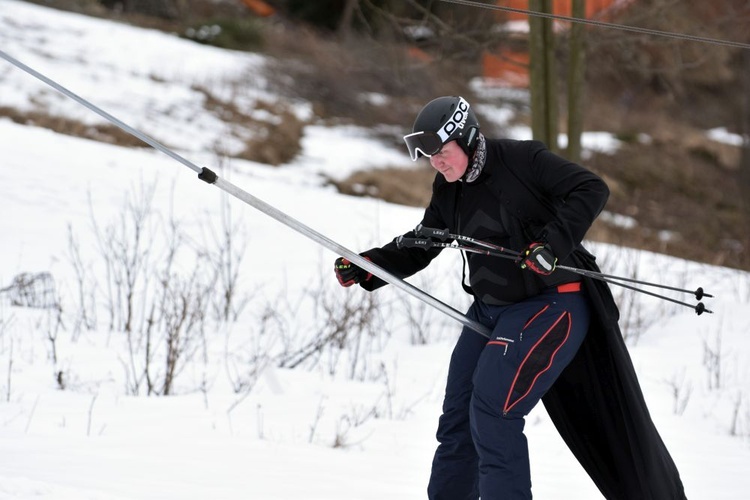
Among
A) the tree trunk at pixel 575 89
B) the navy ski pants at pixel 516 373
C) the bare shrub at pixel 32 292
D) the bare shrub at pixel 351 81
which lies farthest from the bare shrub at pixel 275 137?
the navy ski pants at pixel 516 373

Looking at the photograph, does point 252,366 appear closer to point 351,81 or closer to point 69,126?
point 69,126

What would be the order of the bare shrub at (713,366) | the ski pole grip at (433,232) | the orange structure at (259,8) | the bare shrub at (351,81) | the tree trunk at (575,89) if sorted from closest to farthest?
the ski pole grip at (433,232) → the bare shrub at (713,366) → the tree trunk at (575,89) → the bare shrub at (351,81) → the orange structure at (259,8)


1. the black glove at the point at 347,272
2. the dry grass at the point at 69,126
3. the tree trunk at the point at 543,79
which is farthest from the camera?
the dry grass at the point at 69,126

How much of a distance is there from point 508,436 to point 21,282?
4.75 metres

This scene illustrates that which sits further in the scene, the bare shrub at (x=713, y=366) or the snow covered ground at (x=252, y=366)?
the bare shrub at (x=713, y=366)

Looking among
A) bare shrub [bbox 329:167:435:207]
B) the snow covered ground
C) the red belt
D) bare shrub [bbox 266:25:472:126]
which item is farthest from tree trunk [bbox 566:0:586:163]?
bare shrub [bbox 266:25:472:126]

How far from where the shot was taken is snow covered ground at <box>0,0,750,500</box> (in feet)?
14.3

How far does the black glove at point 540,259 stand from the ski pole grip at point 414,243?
55cm

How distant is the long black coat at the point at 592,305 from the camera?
3254mm

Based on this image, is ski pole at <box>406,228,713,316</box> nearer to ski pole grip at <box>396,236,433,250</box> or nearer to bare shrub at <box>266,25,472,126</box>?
ski pole grip at <box>396,236,433,250</box>

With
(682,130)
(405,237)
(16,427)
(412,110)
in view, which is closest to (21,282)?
(16,427)

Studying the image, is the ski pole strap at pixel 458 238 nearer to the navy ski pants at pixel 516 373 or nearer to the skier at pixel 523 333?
the skier at pixel 523 333

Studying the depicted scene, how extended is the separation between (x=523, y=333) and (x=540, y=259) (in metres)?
0.32

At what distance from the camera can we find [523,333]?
11.0 feet
